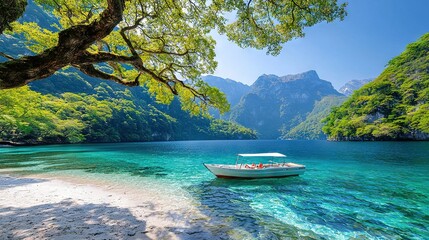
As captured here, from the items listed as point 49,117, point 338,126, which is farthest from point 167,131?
point 338,126

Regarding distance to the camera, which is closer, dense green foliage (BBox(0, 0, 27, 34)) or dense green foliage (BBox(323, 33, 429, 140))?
dense green foliage (BBox(0, 0, 27, 34))

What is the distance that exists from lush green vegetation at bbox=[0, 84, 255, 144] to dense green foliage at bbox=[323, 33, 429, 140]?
13167cm

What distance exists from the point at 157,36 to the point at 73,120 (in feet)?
290

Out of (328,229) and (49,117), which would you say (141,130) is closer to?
(49,117)

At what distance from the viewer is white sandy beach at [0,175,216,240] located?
8391mm

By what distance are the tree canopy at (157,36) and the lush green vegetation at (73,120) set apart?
41084mm

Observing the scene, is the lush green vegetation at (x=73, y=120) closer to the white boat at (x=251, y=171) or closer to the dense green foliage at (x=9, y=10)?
the white boat at (x=251, y=171)

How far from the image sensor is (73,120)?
8431 cm

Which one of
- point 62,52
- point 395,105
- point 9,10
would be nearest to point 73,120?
point 62,52

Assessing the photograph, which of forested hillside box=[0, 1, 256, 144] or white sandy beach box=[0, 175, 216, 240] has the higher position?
forested hillside box=[0, 1, 256, 144]

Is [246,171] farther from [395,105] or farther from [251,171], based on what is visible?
[395,105]

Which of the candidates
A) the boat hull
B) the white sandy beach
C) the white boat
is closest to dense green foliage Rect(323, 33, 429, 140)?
the white boat

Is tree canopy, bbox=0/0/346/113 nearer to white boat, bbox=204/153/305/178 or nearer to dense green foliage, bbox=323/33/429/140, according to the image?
white boat, bbox=204/153/305/178

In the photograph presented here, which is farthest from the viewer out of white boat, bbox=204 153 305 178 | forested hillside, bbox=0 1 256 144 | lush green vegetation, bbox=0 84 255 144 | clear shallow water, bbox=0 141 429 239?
forested hillside, bbox=0 1 256 144
